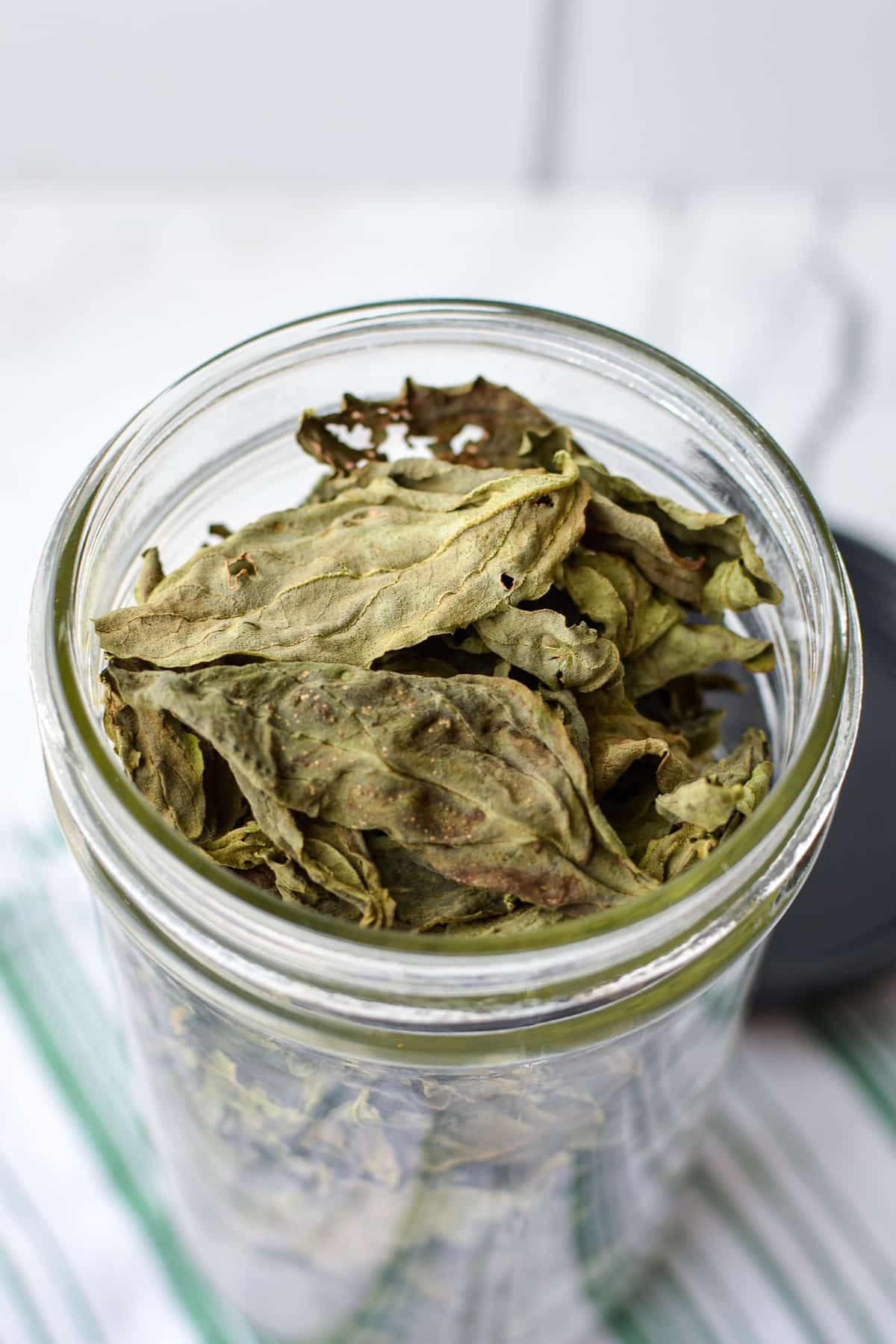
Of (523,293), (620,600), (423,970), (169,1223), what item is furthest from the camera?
(523,293)

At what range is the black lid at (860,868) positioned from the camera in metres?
1.08

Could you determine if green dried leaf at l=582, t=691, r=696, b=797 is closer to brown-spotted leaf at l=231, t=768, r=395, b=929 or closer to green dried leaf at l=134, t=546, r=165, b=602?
brown-spotted leaf at l=231, t=768, r=395, b=929

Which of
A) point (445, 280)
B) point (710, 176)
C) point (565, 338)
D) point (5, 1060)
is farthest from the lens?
point (710, 176)

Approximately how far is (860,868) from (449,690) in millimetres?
654

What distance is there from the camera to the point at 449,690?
0.58 meters

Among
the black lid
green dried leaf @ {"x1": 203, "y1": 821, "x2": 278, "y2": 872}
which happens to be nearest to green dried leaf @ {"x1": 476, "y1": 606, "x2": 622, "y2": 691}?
green dried leaf @ {"x1": 203, "y1": 821, "x2": 278, "y2": 872}

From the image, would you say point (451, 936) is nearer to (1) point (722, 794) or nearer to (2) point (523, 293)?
(1) point (722, 794)

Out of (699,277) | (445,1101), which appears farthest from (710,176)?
(445,1101)

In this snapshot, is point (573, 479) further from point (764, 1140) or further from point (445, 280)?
point (445, 280)

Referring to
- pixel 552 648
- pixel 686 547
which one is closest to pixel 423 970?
pixel 552 648

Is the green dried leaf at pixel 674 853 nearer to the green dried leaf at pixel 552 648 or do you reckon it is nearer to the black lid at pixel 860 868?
the green dried leaf at pixel 552 648

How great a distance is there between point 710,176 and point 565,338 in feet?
4.29

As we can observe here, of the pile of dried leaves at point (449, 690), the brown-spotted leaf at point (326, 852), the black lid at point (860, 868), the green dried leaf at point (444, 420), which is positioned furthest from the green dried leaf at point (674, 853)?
the black lid at point (860, 868)

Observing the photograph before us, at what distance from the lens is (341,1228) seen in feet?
2.67
